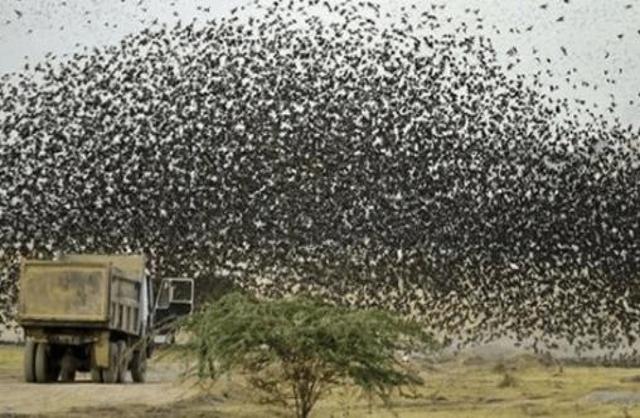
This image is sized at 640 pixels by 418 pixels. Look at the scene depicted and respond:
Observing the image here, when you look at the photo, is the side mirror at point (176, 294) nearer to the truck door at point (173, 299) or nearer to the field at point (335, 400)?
the truck door at point (173, 299)

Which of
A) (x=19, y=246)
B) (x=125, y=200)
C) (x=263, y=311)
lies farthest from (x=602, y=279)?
(x=263, y=311)

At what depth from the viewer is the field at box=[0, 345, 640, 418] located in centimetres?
3108

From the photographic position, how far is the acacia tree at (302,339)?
21.6 m

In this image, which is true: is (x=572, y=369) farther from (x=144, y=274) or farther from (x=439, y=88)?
(x=144, y=274)

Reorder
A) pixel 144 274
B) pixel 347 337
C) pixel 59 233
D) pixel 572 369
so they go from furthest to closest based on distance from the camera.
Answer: pixel 59 233
pixel 572 369
pixel 144 274
pixel 347 337

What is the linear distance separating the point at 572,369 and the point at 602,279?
837cm

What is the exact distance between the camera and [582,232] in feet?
227

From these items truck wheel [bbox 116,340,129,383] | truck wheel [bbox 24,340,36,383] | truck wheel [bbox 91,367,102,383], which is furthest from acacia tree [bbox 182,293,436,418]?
truck wheel [bbox 24,340,36,383]

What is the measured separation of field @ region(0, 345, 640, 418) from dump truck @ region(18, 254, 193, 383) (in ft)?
2.16

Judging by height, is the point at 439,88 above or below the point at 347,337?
above

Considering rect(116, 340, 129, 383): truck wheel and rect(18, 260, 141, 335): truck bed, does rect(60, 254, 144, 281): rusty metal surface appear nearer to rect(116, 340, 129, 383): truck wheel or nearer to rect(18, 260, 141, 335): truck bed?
rect(116, 340, 129, 383): truck wheel

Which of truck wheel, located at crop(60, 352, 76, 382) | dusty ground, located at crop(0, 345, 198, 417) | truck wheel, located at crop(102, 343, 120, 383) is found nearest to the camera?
dusty ground, located at crop(0, 345, 198, 417)

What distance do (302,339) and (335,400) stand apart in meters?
14.5

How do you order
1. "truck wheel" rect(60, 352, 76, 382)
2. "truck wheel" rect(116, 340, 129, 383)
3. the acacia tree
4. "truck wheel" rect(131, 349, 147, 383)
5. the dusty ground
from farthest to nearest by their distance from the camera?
"truck wheel" rect(131, 349, 147, 383)
"truck wheel" rect(60, 352, 76, 382)
"truck wheel" rect(116, 340, 129, 383)
the dusty ground
the acacia tree
